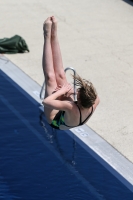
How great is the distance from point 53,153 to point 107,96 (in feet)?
7.37

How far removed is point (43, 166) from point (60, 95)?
1.79 m

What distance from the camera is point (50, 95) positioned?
5953mm

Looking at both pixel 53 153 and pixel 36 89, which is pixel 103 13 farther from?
pixel 53 153

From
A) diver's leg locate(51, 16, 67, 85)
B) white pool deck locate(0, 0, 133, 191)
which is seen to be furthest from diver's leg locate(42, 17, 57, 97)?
white pool deck locate(0, 0, 133, 191)

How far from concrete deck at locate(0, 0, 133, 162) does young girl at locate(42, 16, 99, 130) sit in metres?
1.98

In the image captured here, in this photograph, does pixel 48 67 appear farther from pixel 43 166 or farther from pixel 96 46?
pixel 96 46

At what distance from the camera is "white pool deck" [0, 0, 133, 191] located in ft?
29.0

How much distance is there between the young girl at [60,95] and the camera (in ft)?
19.3

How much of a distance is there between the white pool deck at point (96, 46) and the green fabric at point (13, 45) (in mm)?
154

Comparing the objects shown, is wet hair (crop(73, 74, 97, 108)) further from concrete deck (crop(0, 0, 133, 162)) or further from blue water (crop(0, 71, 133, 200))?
concrete deck (crop(0, 0, 133, 162))

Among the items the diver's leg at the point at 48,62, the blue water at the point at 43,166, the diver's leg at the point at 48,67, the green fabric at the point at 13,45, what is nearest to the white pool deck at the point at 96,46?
the green fabric at the point at 13,45

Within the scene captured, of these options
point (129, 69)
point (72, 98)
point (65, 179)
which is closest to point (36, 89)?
point (129, 69)

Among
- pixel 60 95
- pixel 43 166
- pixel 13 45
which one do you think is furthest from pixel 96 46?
pixel 60 95

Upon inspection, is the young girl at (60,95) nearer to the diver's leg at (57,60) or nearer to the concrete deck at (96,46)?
the diver's leg at (57,60)
